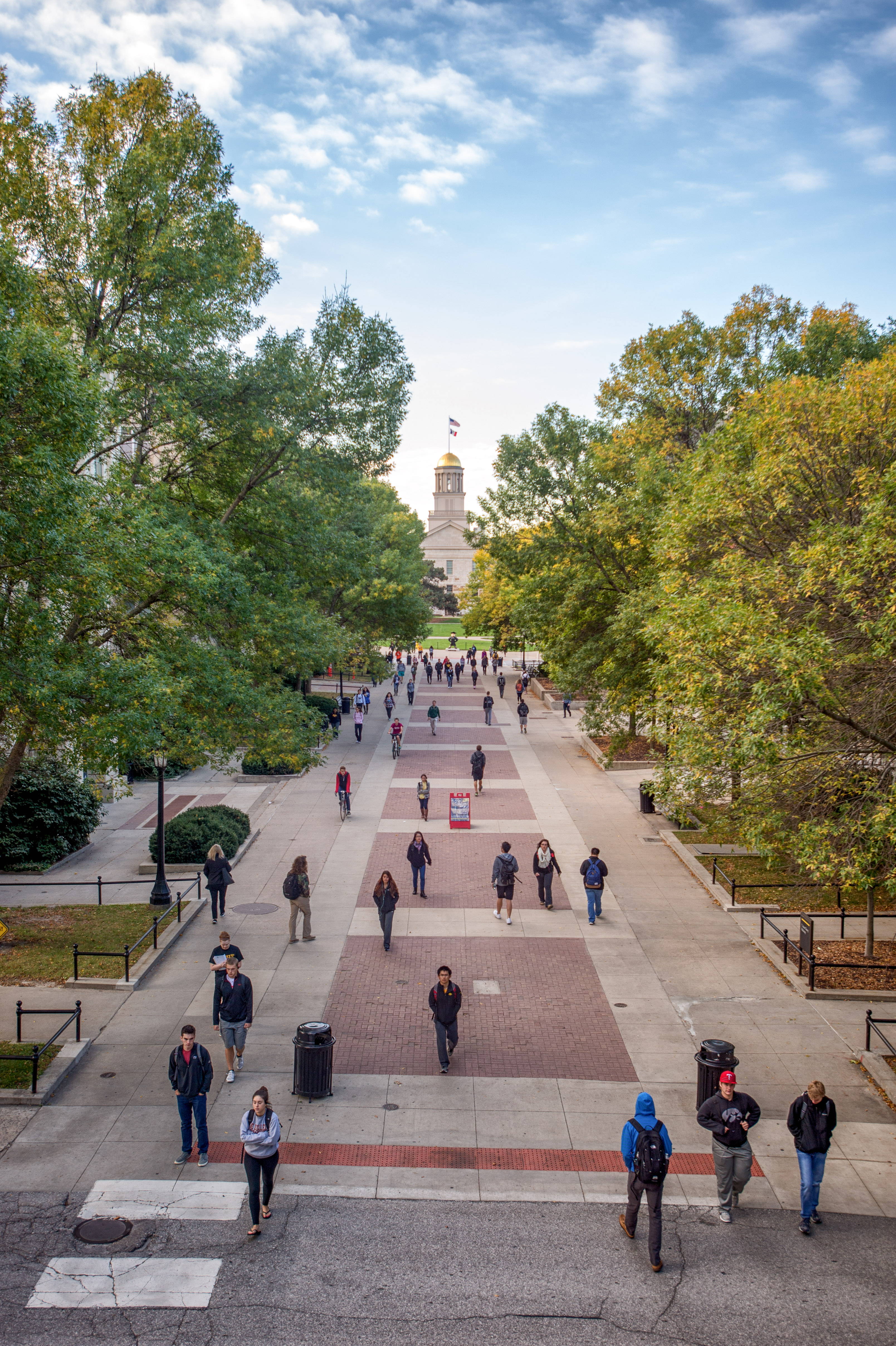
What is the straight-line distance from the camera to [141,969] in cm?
1339

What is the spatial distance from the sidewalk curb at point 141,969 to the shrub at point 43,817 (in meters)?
5.28

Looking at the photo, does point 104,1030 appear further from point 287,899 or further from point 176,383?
point 176,383

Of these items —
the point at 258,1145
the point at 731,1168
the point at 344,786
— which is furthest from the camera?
the point at 344,786

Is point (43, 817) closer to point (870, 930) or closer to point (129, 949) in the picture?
point (129, 949)

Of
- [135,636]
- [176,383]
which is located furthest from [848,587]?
[176,383]

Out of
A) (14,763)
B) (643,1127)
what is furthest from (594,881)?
(14,763)

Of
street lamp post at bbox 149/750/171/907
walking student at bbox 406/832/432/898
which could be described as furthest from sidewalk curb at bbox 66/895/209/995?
walking student at bbox 406/832/432/898

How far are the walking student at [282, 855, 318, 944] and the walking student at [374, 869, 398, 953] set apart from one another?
3.83 feet

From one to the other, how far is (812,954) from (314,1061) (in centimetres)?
742

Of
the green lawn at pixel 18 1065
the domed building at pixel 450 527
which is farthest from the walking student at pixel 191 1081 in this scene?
the domed building at pixel 450 527

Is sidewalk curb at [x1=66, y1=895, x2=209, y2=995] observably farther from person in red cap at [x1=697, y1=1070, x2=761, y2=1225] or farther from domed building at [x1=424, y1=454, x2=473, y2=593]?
domed building at [x1=424, y1=454, x2=473, y2=593]

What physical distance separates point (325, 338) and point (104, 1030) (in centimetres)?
1263

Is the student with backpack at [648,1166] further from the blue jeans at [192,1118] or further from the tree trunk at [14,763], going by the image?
the tree trunk at [14,763]

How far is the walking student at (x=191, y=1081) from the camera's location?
28.6 feet
